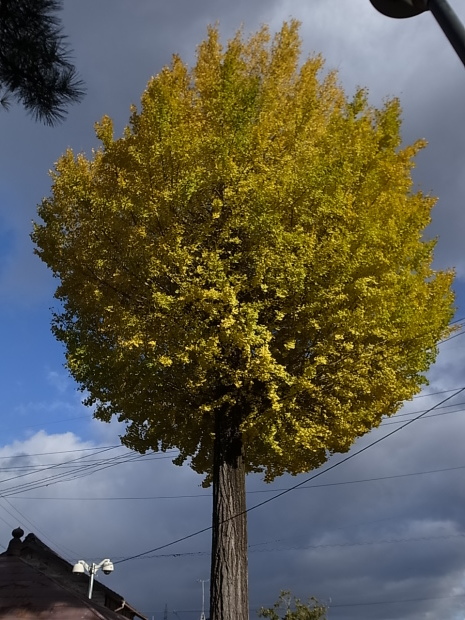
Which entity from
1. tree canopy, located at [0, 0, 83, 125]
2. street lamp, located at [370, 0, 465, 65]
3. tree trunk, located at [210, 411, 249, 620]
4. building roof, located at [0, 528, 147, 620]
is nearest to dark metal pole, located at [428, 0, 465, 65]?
Answer: street lamp, located at [370, 0, 465, 65]

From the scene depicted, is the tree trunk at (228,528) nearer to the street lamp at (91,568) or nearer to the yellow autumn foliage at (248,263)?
the yellow autumn foliage at (248,263)

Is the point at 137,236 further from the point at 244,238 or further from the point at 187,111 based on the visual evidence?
the point at 187,111

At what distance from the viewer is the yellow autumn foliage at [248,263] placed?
698 cm

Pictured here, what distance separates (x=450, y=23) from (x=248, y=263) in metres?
5.33

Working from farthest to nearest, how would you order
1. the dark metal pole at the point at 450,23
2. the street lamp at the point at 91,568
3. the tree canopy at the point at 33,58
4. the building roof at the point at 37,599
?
the street lamp at the point at 91,568 < the building roof at the point at 37,599 < the tree canopy at the point at 33,58 < the dark metal pole at the point at 450,23

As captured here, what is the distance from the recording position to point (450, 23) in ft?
7.50

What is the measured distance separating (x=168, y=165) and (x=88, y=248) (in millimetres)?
1667

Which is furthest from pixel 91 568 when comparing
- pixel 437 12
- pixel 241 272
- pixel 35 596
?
pixel 437 12

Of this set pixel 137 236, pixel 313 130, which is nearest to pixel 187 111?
pixel 313 130

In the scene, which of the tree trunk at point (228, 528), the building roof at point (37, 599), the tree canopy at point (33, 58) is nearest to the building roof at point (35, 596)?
the building roof at point (37, 599)

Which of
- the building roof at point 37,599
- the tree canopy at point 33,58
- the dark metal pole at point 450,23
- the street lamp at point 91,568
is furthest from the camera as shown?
the street lamp at point 91,568

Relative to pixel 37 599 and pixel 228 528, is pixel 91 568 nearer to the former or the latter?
pixel 37 599

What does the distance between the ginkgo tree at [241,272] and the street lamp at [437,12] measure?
4231mm

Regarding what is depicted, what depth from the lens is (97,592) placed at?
48.0 ft
